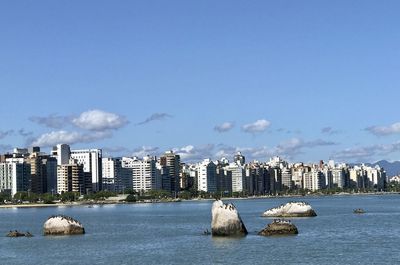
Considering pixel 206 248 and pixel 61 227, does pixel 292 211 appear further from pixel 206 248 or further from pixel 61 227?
pixel 206 248

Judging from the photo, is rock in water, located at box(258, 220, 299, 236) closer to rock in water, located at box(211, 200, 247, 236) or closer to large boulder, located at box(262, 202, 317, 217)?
rock in water, located at box(211, 200, 247, 236)

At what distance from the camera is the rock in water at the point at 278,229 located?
233ft

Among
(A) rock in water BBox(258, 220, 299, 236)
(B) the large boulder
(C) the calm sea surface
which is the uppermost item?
(B) the large boulder

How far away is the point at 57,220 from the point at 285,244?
25.3 m

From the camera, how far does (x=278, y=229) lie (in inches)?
2822

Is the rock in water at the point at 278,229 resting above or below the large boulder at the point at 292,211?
below

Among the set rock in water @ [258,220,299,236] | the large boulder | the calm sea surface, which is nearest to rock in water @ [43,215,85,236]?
the calm sea surface

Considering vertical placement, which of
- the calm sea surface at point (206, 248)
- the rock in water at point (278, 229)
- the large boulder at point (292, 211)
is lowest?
A: the calm sea surface at point (206, 248)

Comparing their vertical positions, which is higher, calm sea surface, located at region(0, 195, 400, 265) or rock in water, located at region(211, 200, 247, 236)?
rock in water, located at region(211, 200, 247, 236)

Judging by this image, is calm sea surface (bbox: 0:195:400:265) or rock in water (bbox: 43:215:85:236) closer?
calm sea surface (bbox: 0:195:400:265)

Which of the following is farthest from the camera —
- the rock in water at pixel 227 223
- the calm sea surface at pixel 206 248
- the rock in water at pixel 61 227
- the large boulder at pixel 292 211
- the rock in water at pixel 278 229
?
the large boulder at pixel 292 211

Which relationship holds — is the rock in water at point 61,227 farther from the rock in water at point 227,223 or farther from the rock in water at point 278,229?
the rock in water at point 278,229

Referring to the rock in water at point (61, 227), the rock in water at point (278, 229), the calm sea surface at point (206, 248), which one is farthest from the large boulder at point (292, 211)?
the rock in water at point (61, 227)

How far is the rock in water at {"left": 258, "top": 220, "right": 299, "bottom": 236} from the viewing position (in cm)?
7100
